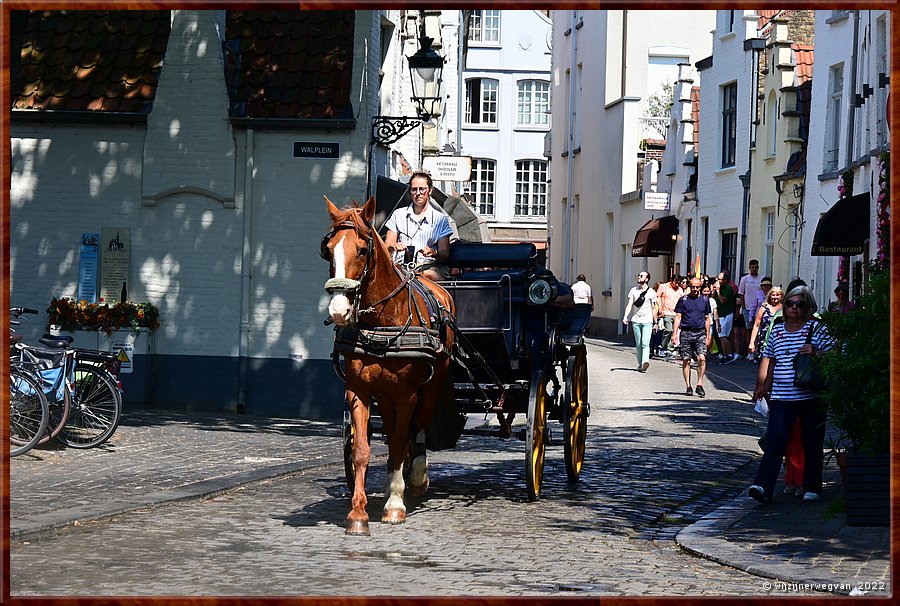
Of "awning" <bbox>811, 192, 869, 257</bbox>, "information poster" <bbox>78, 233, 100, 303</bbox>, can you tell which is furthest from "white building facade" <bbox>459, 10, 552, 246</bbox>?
"information poster" <bbox>78, 233, 100, 303</bbox>

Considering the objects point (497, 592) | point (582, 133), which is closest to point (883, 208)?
point (497, 592)

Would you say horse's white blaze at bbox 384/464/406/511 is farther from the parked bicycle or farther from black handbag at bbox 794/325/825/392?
the parked bicycle

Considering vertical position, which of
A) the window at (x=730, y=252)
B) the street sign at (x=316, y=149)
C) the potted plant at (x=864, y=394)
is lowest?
the potted plant at (x=864, y=394)

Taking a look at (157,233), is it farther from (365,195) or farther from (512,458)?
(512,458)

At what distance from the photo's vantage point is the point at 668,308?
1186 inches

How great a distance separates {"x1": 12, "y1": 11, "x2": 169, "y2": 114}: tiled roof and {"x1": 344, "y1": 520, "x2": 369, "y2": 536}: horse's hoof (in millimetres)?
9037

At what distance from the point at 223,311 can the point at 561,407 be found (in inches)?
257

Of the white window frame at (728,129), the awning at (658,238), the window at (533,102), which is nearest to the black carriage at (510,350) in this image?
the white window frame at (728,129)

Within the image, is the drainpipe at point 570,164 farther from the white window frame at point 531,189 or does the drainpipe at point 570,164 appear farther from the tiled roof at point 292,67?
the tiled roof at point 292,67

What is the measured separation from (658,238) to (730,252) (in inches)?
179

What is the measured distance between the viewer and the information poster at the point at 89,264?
52.8 feet

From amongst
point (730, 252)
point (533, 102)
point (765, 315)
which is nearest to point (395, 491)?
point (765, 315)

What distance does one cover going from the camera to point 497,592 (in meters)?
6.56

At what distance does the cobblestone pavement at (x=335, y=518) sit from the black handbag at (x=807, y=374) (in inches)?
43.7
